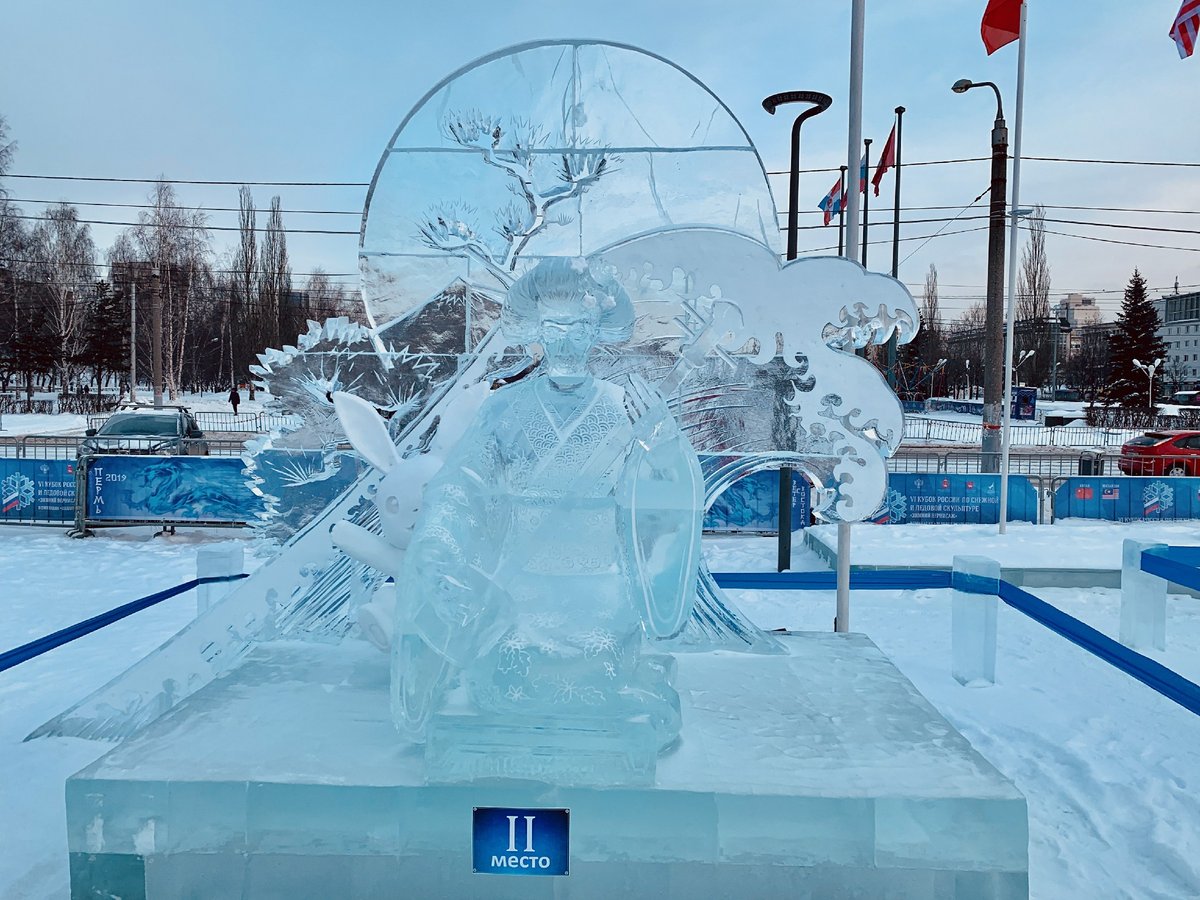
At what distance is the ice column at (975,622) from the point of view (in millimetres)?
5168

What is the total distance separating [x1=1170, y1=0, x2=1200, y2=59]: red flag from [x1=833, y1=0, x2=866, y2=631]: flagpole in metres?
4.46

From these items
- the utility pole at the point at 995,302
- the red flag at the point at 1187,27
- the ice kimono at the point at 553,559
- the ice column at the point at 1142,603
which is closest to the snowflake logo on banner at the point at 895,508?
the utility pole at the point at 995,302

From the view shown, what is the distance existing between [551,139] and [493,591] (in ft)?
7.81

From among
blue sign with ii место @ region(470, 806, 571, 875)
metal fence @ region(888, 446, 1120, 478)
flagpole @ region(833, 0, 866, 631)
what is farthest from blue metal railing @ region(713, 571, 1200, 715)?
metal fence @ region(888, 446, 1120, 478)

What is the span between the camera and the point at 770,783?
2.59m

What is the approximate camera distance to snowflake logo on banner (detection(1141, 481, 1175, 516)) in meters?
10.7

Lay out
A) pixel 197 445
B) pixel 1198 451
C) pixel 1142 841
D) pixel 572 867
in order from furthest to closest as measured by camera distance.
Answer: pixel 1198 451 < pixel 197 445 < pixel 1142 841 < pixel 572 867

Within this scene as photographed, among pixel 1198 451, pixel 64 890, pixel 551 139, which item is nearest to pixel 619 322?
pixel 551 139

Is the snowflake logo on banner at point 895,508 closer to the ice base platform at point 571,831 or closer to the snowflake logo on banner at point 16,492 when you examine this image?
the ice base platform at point 571,831

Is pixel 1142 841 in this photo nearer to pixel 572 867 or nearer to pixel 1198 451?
pixel 572 867

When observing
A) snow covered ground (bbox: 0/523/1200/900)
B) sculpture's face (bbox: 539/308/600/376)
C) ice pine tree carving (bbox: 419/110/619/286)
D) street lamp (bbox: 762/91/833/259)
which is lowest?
snow covered ground (bbox: 0/523/1200/900)

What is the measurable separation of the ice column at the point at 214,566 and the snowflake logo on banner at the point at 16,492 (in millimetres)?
6437

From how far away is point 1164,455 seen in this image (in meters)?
14.2

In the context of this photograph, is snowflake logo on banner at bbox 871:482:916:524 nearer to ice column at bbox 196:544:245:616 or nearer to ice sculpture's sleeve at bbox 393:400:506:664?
ice column at bbox 196:544:245:616
